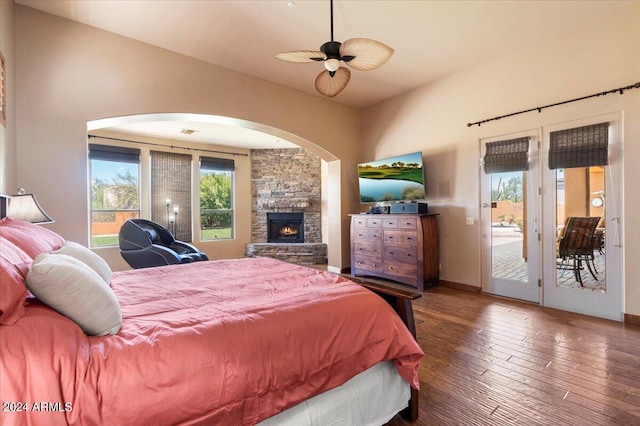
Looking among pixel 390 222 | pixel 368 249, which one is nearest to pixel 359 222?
pixel 368 249

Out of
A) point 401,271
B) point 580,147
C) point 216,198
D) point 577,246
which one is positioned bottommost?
point 401,271

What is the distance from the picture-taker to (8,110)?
2.60m

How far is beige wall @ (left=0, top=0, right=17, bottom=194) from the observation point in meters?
2.44

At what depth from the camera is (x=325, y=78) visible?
2.82m

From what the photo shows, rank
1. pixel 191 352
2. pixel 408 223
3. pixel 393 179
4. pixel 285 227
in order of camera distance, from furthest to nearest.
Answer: pixel 285 227, pixel 393 179, pixel 408 223, pixel 191 352

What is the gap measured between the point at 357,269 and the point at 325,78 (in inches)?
133

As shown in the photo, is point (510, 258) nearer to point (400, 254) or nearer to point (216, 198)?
point (400, 254)

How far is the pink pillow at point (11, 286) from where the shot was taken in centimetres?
91

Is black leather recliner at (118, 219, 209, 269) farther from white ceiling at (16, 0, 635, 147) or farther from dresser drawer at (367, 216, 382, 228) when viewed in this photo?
dresser drawer at (367, 216, 382, 228)

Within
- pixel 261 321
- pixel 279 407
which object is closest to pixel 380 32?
pixel 261 321

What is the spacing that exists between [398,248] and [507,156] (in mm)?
1936

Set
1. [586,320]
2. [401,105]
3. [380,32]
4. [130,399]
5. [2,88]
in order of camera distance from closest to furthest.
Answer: [130,399]
[2,88]
[586,320]
[380,32]
[401,105]

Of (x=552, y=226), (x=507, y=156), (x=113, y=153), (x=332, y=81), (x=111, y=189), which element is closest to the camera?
(x=332, y=81)

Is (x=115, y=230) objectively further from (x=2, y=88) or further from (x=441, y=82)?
(x=441, y=82)
